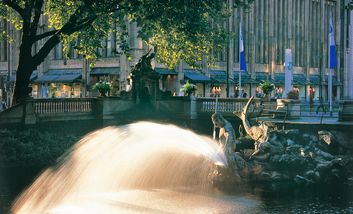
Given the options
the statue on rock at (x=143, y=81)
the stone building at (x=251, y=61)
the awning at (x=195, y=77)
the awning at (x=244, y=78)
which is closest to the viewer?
the statue on rock at (x=143, y=81)

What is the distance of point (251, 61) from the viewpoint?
270 feet

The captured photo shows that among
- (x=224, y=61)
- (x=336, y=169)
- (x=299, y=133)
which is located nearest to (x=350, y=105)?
(x=299, y=133)

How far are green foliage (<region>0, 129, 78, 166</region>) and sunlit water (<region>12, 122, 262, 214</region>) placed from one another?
2573 millimetres

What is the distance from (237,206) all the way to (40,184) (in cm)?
927

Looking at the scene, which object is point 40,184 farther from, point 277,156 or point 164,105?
point 164,105

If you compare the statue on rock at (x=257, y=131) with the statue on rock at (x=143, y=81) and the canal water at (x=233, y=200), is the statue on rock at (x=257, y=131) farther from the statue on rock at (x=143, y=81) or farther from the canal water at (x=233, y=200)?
the statue on rock at (x=143, y=81)

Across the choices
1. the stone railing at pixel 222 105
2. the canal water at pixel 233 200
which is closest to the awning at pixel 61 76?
the stone railing at pixel 222 105

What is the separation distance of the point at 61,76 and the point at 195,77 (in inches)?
629

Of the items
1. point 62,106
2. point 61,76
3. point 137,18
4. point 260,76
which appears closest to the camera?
point 137,18

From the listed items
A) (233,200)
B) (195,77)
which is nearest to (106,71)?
(195,77)

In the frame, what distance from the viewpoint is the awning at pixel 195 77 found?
68.5 m

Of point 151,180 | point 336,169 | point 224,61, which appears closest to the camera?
point 151,180

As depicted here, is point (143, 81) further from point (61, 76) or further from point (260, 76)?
point (260, 76)

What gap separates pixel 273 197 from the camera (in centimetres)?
2292
